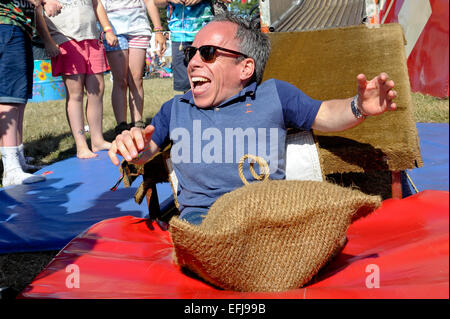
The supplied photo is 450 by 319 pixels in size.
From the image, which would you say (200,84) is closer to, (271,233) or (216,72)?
(216,72)

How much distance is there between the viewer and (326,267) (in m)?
1.62

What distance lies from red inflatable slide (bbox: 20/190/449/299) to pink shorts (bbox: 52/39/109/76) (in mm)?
2446

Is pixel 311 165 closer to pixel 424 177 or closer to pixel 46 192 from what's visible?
pixel 424 177

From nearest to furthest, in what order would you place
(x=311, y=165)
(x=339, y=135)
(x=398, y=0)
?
(x=311, y=165), (x=339, y=135), (x=398, y=0)

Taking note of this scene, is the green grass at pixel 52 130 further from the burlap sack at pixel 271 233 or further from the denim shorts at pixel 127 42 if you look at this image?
the burlap sack at pixel 271 233

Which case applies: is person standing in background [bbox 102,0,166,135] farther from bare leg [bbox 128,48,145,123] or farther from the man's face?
the man's face

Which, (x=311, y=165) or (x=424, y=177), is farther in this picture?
(x=424, y=177)

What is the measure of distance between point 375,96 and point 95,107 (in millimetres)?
3489

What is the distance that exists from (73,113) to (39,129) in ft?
8.44

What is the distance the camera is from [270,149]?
192 centimetres

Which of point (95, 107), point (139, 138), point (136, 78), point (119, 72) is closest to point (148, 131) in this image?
point (139, 138)

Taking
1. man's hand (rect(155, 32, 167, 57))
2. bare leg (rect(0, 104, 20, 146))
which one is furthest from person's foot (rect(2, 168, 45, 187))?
man's hand (rect(155, 32, 167, 57))

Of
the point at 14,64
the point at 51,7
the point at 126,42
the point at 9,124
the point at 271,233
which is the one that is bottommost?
the point at 271,233
